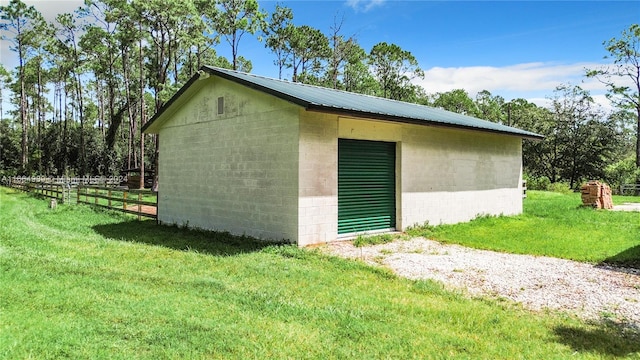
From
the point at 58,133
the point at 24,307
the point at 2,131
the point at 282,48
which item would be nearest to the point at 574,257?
the point at 24,307

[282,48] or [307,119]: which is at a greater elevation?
[282,48]

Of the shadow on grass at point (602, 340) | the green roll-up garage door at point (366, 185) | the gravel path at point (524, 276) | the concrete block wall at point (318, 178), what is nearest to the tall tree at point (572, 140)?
the green roll-up garage door at point (366, 185)

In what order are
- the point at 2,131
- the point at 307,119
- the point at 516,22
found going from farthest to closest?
1. the point at 2,131
2. the point at 516,22
3. the point at 307,119

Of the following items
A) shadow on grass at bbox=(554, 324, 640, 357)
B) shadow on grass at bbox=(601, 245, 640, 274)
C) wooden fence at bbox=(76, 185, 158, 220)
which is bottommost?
shadow on grass at bbox=(554, 324, 640, 357)

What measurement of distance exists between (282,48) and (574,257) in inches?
1379

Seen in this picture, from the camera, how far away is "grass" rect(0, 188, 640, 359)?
11.7 feet

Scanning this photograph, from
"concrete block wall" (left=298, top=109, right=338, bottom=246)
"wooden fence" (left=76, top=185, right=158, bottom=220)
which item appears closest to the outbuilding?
"concrete block wall" (left=298, top=109, right=338, bottom=246)

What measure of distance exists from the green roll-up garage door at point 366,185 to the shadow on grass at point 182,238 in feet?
6.64

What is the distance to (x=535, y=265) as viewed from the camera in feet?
23.6

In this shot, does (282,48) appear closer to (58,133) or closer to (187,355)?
(58,133)

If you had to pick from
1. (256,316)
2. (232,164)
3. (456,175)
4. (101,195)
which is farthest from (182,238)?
(101,195)

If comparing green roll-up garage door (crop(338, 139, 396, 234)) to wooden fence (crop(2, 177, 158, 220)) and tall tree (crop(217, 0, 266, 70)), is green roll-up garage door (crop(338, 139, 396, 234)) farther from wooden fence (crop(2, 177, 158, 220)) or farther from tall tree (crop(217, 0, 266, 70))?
tall tree (crop(217, 0, 266, 70))

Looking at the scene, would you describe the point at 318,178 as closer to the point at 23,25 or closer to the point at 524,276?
the point at 524,276

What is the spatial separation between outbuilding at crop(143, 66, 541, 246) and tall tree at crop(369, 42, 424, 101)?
30799mm
